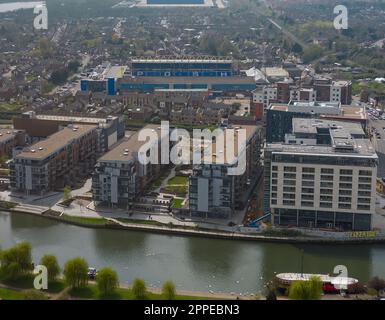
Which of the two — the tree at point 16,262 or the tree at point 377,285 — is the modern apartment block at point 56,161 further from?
the tree at point 377,285

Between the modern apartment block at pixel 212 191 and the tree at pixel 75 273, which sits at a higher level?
the modern apartment block at pixel 212 191

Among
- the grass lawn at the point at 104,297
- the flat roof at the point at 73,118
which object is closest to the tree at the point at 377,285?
the grass lawn at the point at 104,297

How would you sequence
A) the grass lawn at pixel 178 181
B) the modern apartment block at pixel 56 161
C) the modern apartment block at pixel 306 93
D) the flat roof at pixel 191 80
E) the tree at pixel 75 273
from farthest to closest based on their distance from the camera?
the flat roof at pixel 191 80
the modern apartment block at pixel 306 93
the grass lawn at pixel 178 181
the modern apartment block at pixel 56 161
the tree at pixel 75 273

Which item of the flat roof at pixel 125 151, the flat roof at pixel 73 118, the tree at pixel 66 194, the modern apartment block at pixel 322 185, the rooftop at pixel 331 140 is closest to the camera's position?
the modern apartment block at pixel 322 185

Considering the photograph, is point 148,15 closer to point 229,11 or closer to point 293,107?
point 229,11

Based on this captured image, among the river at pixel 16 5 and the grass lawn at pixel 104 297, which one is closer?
the grass lawn at pixel 104 297

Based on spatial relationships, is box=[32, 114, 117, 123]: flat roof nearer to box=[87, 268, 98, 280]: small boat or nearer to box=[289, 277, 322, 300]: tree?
box=[87, 268, 98, 280]: small boat
